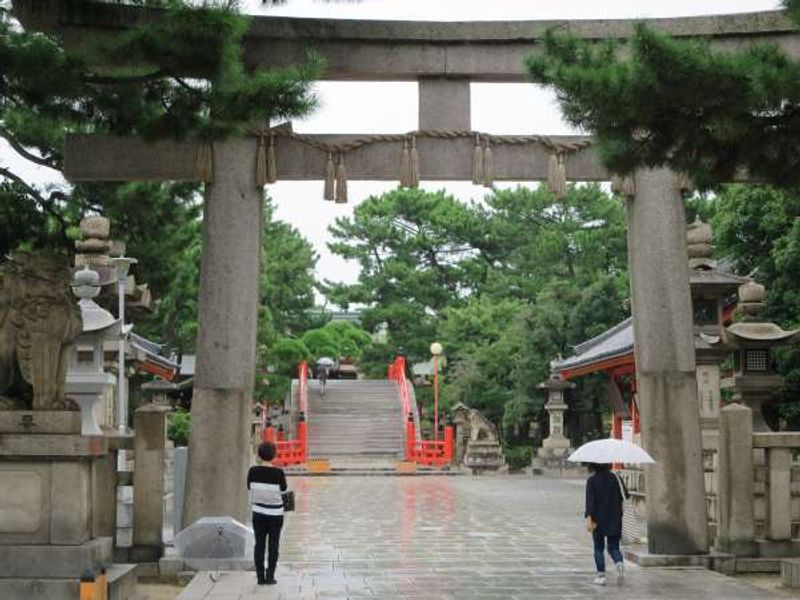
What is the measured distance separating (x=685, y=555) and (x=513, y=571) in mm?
1917

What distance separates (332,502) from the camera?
81.0ft

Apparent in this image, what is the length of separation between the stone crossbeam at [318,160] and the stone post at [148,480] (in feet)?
8.88

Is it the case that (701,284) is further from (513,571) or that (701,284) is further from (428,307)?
(428,307)

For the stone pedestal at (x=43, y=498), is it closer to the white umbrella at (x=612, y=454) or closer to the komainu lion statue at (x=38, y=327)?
the komainu lion statue at (x=38, y=327)

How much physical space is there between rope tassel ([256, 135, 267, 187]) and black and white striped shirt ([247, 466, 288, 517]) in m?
3.38

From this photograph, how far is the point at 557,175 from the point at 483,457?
27831 mm

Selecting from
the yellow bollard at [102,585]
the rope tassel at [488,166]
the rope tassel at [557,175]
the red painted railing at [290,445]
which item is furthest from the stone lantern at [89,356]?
the red painted railing at [290,445]

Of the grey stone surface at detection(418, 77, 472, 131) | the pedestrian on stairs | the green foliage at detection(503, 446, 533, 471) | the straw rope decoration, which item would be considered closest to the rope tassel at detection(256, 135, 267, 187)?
the straw rope decoration

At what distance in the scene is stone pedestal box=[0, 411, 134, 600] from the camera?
9.08 metres

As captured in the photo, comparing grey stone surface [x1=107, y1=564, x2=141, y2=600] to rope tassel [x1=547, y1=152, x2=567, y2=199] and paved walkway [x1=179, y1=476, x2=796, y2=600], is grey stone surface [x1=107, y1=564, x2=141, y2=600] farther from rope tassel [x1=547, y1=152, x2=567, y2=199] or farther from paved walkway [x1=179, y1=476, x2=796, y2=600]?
rope tassel [x1=547, y1=152, x2=567, y2=199]

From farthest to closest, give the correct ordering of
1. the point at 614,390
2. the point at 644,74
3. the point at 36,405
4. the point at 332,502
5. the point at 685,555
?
the point at 614,390
the point at 332,502
the point at 685,555
the point at 36,405
the point at 644,74

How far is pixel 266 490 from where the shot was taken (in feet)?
35.8

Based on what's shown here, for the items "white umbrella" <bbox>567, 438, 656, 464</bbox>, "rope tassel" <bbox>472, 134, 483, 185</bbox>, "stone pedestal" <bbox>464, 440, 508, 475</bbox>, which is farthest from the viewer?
"stone pedestal" <bbox>464, 440, 508, 475</bbox>

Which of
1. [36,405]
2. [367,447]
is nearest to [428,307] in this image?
[367,447]
